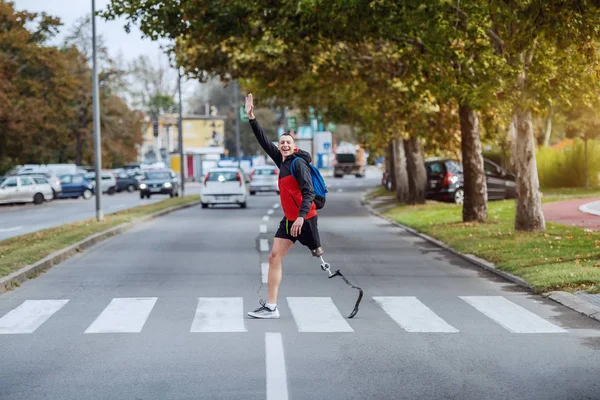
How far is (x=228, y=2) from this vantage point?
19781 millimetres

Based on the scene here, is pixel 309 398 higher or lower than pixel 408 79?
lower

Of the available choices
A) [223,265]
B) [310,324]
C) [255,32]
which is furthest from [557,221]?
[310,324]

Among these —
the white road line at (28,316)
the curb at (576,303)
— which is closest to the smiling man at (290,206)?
the white road line at (28,316)

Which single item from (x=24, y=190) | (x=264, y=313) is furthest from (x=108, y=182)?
(x=264, y=313)

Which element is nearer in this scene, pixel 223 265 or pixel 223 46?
pixel 223 265

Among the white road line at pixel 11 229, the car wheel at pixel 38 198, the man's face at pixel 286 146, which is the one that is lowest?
the car wheel at pixel 38 198

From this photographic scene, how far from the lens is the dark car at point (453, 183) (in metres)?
36.5

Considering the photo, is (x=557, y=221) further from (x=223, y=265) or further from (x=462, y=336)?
(x=462, y=336)

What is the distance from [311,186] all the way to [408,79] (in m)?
15.8

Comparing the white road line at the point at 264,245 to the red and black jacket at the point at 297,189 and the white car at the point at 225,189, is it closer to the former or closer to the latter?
the red and black jacket at the point at 297,189

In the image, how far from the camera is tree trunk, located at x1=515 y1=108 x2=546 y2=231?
2062cm

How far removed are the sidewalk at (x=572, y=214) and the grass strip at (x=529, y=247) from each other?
0.82 metres

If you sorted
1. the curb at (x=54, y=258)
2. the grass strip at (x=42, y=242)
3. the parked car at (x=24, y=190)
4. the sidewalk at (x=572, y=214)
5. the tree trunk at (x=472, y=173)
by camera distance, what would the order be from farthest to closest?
the parked car at (x=24, y=190) < the tree trunk at (x=472, y=173) < the sidewalk at (x=572, y=214) < the grass strip at (x=42, y=242) < the curb at (x=54, y=258)

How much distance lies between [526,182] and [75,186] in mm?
41148
